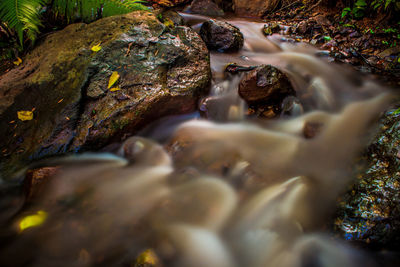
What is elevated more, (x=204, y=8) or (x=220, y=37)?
(x=204, y=8)

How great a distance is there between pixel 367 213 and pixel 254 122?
1640 mm

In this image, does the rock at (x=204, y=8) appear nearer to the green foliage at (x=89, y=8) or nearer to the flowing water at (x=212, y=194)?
the green foliage at (x=89, y=8)

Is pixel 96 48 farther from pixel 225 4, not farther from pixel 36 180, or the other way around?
pixel 225 4

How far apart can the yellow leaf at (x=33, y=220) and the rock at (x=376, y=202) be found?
2.30m

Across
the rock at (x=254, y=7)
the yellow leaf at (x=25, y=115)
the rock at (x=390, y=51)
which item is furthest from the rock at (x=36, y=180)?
the rock at (x=254, y=7)

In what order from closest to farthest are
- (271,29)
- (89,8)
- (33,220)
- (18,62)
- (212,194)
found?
(33,220) → (212,194) → (18,62) → (89,8) → (271,29)

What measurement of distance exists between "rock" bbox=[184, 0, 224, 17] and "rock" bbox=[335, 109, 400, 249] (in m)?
7.35

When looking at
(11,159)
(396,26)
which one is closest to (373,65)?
(396,26)

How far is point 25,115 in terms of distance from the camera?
234 cm

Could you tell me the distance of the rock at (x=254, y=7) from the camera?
7258 millimetres

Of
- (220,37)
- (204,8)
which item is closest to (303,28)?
(220,37)

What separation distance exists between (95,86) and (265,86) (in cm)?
215

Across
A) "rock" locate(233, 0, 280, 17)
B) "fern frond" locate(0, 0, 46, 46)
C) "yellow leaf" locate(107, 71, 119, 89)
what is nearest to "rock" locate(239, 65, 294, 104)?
"yellow leaf" locate(107, 71, 119, 89)

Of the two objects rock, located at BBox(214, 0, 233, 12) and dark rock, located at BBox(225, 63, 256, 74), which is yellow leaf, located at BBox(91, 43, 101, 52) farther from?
rock, located at BBox(214, 0, 233, 12)
